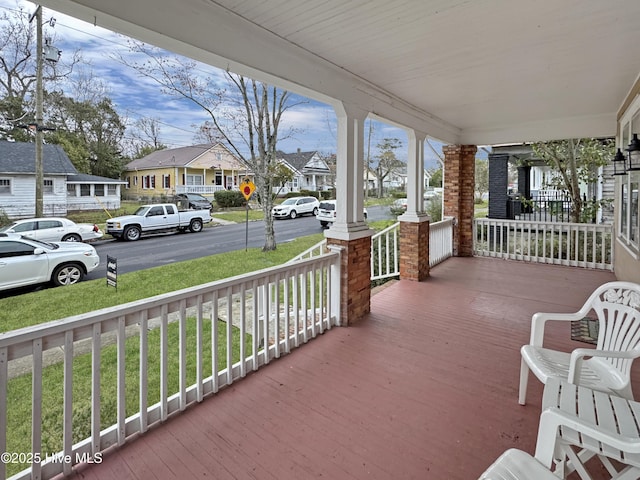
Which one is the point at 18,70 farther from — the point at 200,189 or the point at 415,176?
the point at 415,176

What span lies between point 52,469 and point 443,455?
6.71ft

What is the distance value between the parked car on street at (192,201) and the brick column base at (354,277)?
149 centimetres

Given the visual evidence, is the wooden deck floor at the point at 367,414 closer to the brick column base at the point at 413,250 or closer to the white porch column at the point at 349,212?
the white porch column at the point at 349,212

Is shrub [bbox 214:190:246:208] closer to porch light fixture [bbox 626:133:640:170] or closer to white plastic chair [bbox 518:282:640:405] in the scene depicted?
white plastic chair [bbox 518:282:640:405]

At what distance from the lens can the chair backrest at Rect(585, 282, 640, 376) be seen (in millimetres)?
2172

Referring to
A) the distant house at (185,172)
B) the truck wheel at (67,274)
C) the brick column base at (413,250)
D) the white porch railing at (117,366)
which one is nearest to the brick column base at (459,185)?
the brick column base at (413,250)

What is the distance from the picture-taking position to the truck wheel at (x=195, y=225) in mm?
2854

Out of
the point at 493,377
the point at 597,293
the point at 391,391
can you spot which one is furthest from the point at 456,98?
the point at 391,391

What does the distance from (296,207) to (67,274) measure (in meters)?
2.26

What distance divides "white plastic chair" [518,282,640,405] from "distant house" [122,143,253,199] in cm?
266

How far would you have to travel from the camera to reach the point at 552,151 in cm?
820

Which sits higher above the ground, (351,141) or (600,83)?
(600,83)

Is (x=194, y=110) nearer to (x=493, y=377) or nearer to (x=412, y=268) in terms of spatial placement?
(x=493, y=377)

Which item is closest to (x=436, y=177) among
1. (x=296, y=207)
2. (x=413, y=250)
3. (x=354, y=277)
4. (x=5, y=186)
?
(x=413, y=250)
